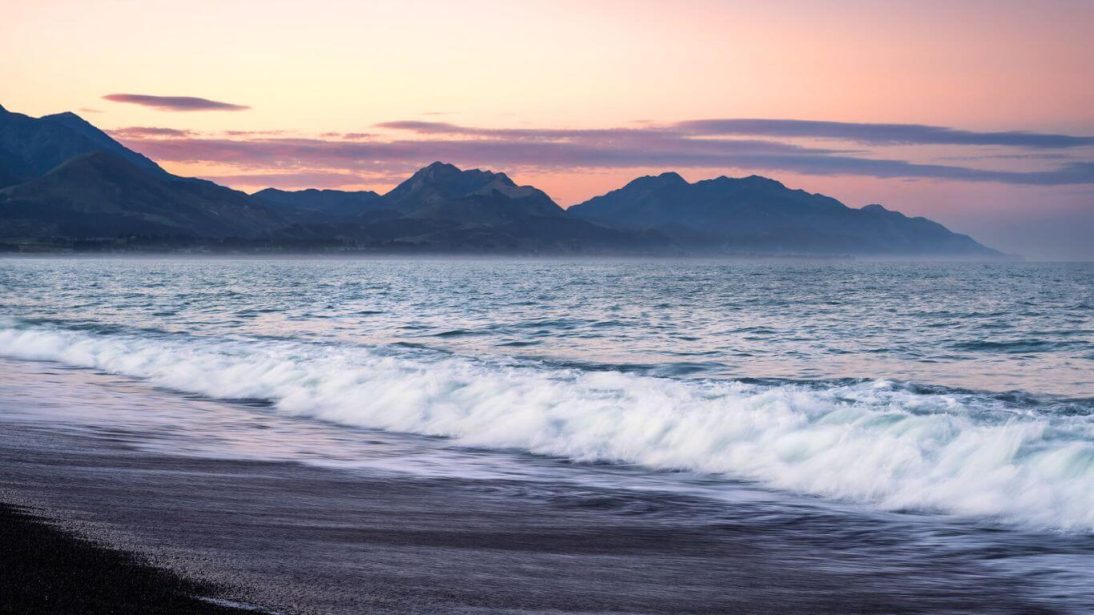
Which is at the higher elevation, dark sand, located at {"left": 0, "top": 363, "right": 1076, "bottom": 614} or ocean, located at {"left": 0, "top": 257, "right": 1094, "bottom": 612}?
dark sand, located at {"left": 0, "top": 363, "right": 1076, "bottom": 614}

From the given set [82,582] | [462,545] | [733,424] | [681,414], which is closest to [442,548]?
[462,545]

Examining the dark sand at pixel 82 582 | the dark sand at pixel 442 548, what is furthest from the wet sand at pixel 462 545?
the dark sand at pixel 82 582

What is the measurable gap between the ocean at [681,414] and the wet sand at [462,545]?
291 millimetres

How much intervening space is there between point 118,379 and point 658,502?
17420 millimetres

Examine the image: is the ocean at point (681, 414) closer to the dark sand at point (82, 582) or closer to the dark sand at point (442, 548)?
the dark sand at point (442, 548)

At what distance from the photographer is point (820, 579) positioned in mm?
8367

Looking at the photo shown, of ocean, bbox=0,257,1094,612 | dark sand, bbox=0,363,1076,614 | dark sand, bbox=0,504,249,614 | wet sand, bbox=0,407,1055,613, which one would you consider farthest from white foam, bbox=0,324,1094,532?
dark sand, bbox=0,504,249,614

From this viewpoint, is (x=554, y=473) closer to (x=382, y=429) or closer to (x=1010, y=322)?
(x=382, y=429)

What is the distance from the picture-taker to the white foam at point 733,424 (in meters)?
12.4

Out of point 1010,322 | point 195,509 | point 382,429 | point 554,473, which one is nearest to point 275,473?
point 195,509

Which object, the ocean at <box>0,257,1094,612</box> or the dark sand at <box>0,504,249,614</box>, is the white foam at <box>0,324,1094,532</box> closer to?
the ocean at <box>0,257,1094,612</box>

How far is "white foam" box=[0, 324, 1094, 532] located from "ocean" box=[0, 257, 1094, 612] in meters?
0.05

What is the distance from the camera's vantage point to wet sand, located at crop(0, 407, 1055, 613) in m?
7.46

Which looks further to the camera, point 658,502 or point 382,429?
point 382,429
